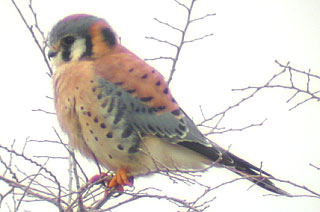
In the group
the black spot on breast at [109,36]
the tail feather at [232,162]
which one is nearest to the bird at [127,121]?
the tail feather at [232,162]

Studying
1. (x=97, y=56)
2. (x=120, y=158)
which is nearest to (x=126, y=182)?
(x=120, y=158)

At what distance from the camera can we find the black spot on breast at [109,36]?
484cm

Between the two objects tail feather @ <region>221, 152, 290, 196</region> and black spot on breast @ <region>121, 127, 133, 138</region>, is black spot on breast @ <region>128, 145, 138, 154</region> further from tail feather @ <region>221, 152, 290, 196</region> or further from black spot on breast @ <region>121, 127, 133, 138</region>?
tail feather @ <region>221, 152, 290, 196</region>

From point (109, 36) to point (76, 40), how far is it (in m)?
0.31

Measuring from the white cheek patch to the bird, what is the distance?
0.05 m

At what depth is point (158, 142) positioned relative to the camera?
14.5ft

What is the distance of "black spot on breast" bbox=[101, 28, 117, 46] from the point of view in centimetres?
484

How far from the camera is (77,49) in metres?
4.69

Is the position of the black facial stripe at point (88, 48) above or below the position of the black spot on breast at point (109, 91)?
above

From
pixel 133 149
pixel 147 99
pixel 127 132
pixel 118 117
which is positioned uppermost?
pixel 147 99

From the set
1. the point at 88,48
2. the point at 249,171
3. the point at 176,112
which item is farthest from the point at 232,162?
the point at 88,48

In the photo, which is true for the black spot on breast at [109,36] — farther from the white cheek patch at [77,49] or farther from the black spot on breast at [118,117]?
the black spot on breast at [118,117]

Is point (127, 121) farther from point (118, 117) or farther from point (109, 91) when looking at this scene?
point (109, 91)

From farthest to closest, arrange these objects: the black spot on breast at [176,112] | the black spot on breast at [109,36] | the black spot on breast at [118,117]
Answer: the black spot on breast at [109,36]
the black spot on breast at [176,112]
the black spot on breast at [118,117]
